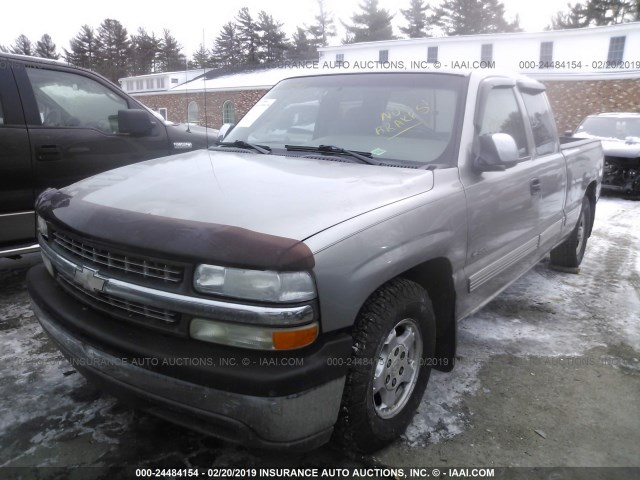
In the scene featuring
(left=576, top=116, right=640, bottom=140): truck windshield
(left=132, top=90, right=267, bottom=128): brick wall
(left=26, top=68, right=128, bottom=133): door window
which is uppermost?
(left=132, top=90, right=267, bottom=128): brick wall

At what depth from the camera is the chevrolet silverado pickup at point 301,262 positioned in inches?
71.0

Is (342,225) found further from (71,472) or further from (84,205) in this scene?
(71,472)

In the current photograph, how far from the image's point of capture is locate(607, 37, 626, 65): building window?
1145 inches

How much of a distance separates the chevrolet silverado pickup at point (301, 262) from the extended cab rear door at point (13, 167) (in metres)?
1.62

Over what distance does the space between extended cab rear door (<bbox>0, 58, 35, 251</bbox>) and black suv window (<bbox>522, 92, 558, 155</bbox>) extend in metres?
3.91

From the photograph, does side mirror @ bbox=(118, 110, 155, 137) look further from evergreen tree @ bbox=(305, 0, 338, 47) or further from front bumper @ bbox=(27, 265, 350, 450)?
evergreen tree @ bbox=(305, 0, 338, 47)

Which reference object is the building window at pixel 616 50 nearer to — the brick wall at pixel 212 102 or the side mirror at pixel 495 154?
the brick wall at pixel 212 102

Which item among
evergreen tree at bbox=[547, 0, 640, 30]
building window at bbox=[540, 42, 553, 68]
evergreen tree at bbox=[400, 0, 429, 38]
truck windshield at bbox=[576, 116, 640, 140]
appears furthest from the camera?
evergreen tree at bbox=[400, 0, 429, 38]

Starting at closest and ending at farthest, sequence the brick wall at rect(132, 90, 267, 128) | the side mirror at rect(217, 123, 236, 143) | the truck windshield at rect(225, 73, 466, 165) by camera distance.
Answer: the truck windshield at rect(225, 73, 466, 165) → the side mirror at rect(217, 123, 236, 143) → the brick wall at rect(132, 90, 267, 128)

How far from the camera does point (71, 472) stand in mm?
2209

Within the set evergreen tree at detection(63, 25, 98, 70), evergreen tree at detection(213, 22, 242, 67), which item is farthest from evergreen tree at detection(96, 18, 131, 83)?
evergreen tree at detection(213, 22, 242, 67)

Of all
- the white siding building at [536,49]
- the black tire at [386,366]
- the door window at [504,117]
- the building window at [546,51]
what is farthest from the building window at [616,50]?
the black tire at [386,366]

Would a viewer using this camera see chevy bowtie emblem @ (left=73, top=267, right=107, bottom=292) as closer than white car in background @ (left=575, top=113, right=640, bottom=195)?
Yes

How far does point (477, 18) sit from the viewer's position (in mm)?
49250
